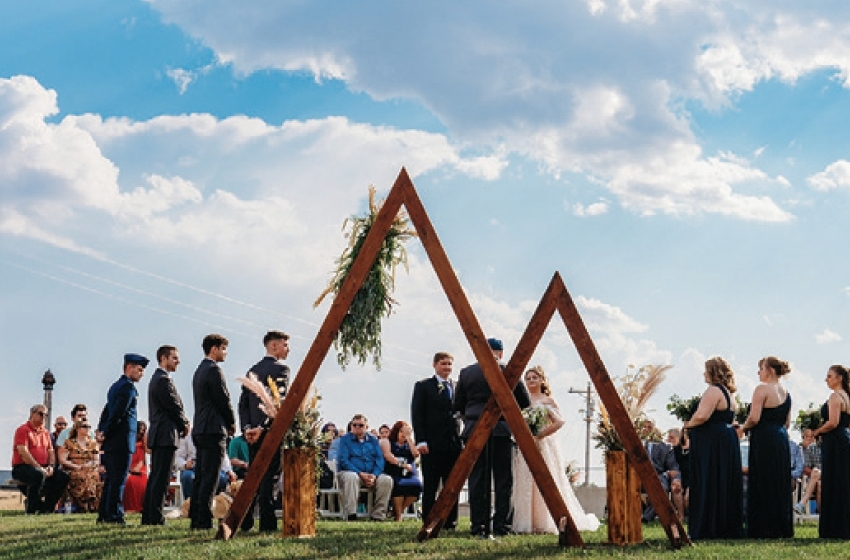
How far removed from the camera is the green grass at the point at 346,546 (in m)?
9.84

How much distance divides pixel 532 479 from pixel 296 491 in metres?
3.57

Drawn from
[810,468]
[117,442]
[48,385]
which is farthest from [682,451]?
[48,385]

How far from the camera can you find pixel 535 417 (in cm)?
1322

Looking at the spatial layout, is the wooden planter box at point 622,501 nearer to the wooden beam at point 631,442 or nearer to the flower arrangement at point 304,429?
the wooden beam at point 631,442

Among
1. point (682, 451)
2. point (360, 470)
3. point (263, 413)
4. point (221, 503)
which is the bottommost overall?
point (221, 503)

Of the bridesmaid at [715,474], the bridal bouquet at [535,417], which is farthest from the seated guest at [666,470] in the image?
the bridal bouquet at [535,417]

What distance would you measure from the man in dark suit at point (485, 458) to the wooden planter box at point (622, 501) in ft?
4.52

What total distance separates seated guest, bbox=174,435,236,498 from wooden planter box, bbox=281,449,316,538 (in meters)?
4.74

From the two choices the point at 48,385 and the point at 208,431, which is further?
the point at 48,385

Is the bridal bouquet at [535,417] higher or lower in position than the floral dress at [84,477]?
higher

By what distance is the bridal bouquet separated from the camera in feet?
43.2

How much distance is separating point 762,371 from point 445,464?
4098 millimetres

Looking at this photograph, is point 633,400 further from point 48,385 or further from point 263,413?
point 48,385

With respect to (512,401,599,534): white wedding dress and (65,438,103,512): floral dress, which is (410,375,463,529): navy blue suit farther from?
(65,438,103,512): floral dress
